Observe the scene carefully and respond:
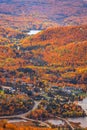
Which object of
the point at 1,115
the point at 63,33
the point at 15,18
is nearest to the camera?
the point at 1,115

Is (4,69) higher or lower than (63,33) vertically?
lower

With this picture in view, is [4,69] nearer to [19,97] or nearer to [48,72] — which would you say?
[48,72]

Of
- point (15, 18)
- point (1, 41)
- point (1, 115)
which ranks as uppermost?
point (15, 18)

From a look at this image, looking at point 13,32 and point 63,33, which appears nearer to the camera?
point 63,33

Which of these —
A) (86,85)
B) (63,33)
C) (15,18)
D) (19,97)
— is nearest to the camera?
(19,97)

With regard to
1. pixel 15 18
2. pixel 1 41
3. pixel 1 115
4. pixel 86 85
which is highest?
pixel 15 18

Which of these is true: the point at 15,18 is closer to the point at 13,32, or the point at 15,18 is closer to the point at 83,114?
the point at 13,32

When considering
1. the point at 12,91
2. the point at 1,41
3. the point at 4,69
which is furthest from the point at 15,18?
the point at 12,91

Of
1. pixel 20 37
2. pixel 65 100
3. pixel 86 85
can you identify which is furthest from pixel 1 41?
pixel 65 100

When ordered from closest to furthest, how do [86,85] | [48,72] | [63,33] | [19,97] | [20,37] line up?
[19,97], [86,85], [48,72], [63,33], [20,37]
